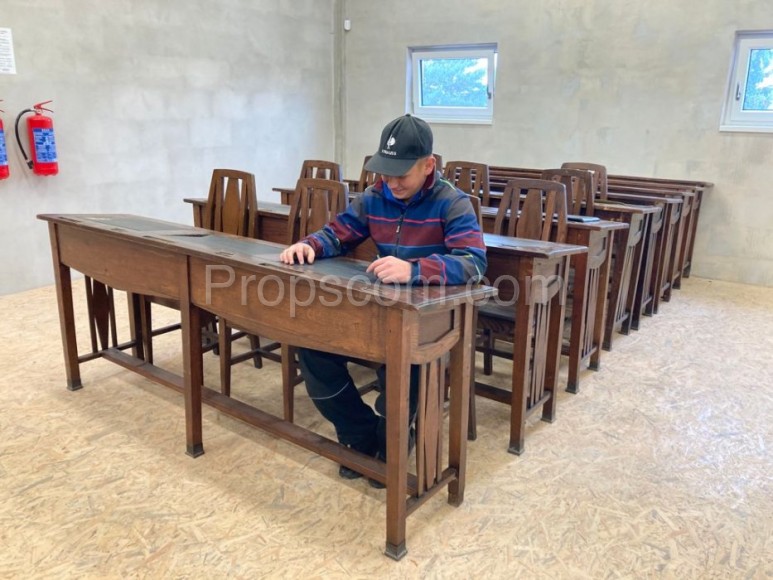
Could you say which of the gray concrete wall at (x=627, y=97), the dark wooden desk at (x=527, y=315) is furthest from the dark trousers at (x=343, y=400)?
the gray concrete wall at (x=627, y=97)

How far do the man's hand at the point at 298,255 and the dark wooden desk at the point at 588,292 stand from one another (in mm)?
967

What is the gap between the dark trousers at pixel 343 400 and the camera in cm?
197

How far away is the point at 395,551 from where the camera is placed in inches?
68.1

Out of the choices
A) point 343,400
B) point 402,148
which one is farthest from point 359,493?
point 402,148

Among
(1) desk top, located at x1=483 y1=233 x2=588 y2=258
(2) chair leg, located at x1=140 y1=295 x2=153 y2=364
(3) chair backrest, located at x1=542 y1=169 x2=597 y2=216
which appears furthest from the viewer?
(3) chair backrest, located at x1=542 y1=169 x2=597 y2=216

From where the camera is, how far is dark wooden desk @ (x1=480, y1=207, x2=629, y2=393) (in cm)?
268

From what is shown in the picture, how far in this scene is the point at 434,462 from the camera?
187 cm

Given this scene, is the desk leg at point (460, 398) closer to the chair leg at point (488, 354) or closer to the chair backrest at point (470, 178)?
the chair leg at point (488, 354)

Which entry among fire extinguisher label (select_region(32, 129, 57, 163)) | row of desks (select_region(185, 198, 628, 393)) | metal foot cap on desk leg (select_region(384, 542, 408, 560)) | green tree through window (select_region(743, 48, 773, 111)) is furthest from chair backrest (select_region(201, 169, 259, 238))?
green tree through window (select_region(743, 48, 773, 111))

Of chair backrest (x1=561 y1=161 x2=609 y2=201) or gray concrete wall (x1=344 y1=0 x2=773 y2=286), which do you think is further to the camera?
gray concrete wall (x1=344 y1=0 x2=773 y2=286)

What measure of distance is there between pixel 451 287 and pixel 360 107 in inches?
221

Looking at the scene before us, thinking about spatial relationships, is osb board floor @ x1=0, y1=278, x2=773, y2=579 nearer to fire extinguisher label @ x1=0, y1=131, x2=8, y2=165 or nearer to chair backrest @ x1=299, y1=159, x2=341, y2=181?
chair backrest @ x1=299, y1=159, x2=341, y2=181

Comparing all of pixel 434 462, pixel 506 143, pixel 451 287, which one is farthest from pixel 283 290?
pixel 506 143

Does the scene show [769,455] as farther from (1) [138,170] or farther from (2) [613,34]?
(1) [138,170]
